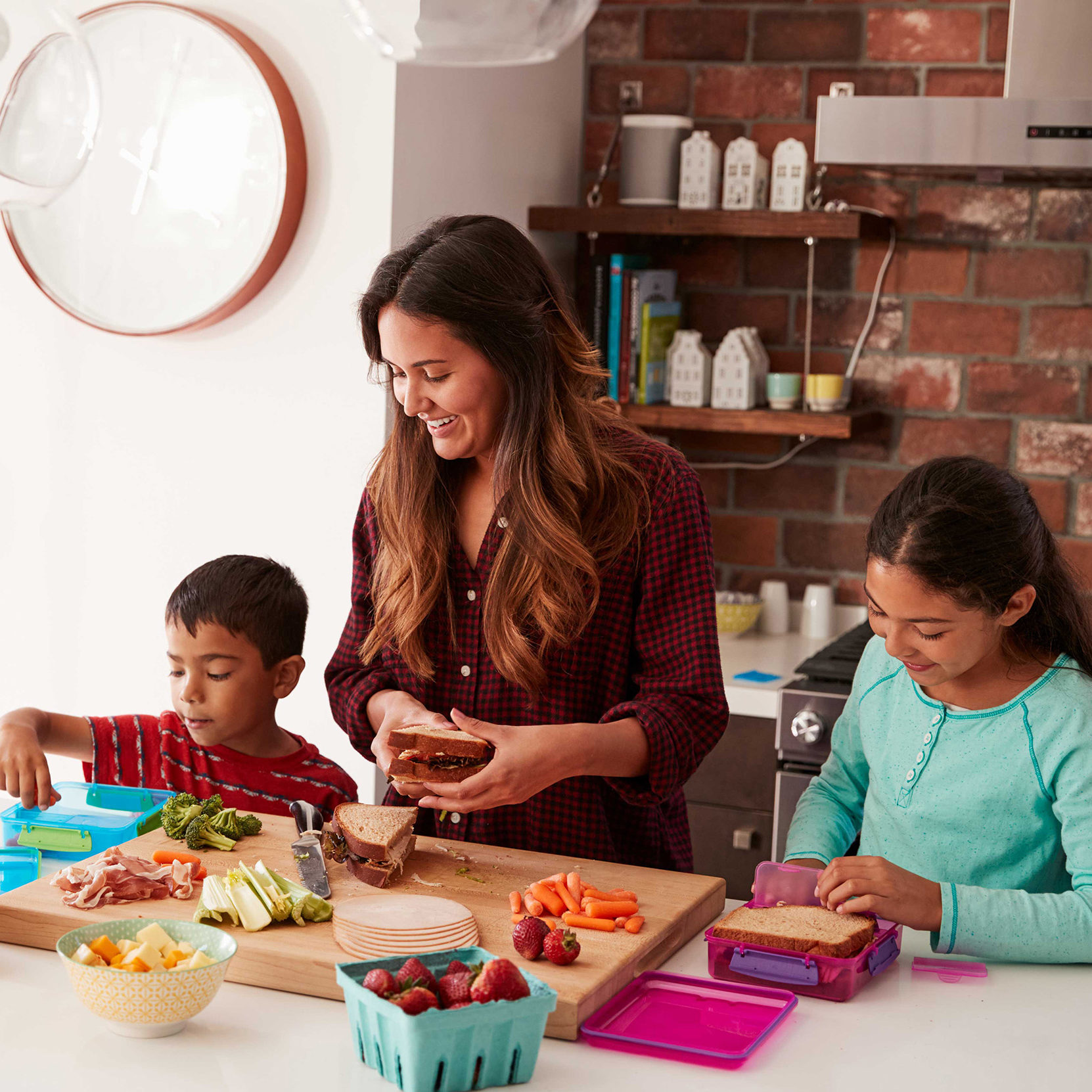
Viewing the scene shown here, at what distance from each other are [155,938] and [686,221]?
2.14m

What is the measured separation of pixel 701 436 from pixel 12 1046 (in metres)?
2.36

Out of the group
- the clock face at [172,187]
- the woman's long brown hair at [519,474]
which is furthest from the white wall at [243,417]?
the woman's long brown hair at [519,474]

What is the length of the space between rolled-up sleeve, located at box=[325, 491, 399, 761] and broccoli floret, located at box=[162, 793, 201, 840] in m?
0.23

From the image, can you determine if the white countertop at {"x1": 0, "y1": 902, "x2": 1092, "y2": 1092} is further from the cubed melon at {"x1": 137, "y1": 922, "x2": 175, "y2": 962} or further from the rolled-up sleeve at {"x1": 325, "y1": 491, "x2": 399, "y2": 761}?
the rolled-up sleeve at {"x1": 325, "y1": 491, "x2": 399, "y2": 761}

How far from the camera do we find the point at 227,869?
5.13 ft

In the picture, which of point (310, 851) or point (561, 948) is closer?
point (561, 948)

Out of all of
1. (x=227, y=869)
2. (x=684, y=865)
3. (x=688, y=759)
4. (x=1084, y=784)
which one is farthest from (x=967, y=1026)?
(x=227, y=869)

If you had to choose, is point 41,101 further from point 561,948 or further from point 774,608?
point 774,608

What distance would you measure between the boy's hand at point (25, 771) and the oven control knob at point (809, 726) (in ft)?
4.51

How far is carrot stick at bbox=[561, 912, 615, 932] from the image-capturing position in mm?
1434

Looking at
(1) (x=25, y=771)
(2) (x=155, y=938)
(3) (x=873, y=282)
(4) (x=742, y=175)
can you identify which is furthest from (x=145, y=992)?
(3) (x=873, y=282)

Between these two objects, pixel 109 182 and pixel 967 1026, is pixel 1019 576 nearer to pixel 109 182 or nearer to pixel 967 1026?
pixel 967 1026

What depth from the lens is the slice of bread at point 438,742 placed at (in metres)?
1.57

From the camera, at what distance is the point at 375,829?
5.20 feet
